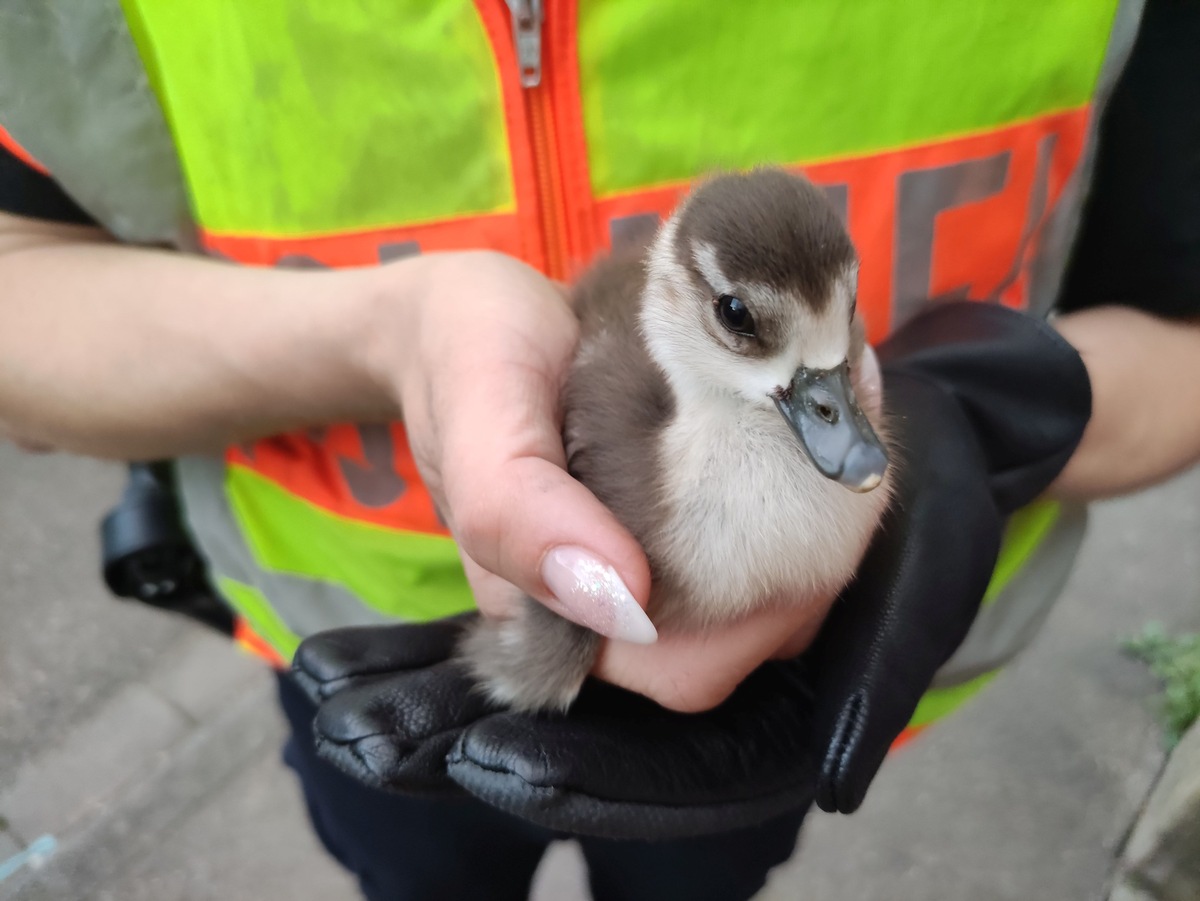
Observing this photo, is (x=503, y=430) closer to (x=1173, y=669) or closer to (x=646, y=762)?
(x=646, y=762)

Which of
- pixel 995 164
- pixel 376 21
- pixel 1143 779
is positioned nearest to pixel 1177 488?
pixel 1143 779

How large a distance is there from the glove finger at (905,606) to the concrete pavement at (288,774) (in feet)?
3.06

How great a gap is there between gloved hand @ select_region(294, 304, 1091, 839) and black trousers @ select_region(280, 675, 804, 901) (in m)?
0.17

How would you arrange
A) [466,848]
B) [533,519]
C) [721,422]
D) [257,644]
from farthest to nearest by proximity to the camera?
[257,644] < [466,848] < [721,422] < [533,519]

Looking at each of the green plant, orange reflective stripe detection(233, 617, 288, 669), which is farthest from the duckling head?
the green plant

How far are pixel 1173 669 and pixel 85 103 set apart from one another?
1.87m

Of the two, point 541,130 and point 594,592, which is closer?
point 594,592

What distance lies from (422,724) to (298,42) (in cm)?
51

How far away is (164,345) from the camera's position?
76cm

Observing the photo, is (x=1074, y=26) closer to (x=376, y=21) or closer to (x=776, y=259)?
(x=776, y=259)

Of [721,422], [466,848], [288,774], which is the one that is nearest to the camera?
[721,422]

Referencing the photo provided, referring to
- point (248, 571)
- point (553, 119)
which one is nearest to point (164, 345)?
point (248, 571)

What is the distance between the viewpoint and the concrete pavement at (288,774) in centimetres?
147

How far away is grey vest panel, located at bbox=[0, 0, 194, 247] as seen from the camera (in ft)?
2.17
